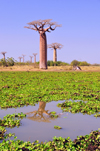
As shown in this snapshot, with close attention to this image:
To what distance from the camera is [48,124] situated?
5.68 meters

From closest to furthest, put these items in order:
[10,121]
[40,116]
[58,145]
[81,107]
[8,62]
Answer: [58,145] < [10,121] < [40,116] < [81,107] < [8,62]

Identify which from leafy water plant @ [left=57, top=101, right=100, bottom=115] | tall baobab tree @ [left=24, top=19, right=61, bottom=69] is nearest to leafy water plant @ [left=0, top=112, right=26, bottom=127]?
leafy water plant @ [left=57, top=101, right=100, bottom=115]

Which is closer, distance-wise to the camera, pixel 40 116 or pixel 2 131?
pixel 2 131

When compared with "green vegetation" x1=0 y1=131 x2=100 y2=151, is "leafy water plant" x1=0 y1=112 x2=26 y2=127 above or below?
above

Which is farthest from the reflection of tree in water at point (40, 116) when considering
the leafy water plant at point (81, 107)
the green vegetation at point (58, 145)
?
the green vegetation at point (58, 145)

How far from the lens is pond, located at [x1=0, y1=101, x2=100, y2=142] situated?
16.1 ft

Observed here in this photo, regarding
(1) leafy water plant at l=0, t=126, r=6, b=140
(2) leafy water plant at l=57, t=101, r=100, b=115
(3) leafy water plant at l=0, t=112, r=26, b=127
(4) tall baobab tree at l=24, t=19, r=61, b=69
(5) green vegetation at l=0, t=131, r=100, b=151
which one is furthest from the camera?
(4) tall baobab tree at l=24, t=19, r=61, b=69

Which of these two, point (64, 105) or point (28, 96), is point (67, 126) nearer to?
point (64, 105)

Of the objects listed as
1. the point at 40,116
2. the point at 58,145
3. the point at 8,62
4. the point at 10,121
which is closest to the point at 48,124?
the point at 40,116

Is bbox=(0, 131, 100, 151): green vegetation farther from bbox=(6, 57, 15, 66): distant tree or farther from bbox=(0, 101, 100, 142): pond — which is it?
bbox=(6, 57, 15, 66): distant tree

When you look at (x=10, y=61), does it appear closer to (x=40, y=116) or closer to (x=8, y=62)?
(x=8, y=62)

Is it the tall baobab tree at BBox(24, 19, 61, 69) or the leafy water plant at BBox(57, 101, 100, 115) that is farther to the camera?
the tall baobab tree at BBox(24, 19, 61, 69)

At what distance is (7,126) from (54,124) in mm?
1220

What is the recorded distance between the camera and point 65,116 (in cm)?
638
